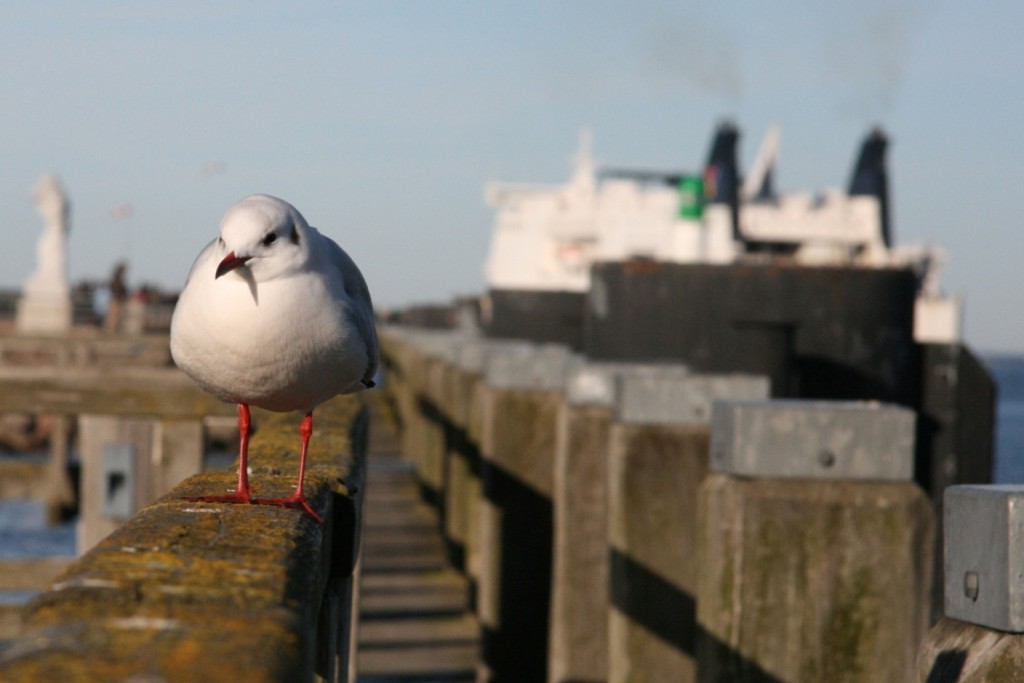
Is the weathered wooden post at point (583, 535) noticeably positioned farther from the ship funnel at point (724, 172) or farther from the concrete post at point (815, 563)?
the ship funnel at point (724, 172)

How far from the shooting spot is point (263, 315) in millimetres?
3145

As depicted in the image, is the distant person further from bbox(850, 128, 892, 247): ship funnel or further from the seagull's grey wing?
the seagull's grey wing

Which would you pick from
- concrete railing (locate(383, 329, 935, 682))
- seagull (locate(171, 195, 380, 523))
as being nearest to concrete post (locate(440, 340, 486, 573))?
concrete railing (locate(383, 329, 935, 682))

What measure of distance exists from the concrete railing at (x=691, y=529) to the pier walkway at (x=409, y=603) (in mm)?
707

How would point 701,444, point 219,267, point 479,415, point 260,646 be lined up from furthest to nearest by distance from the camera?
point 479,415, point 701,444, point 219,267, point 260,646

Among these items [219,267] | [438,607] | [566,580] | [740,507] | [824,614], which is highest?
[219,267]

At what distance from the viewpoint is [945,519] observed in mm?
2820

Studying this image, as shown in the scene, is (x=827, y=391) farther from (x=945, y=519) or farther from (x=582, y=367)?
(x=945, y=519)

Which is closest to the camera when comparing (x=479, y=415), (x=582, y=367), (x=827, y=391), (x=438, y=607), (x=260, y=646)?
(x=260, y=646)

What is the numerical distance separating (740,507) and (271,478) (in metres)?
1.06

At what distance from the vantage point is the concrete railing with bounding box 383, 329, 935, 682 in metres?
3.54

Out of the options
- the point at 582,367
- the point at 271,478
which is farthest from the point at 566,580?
the point at 271,478

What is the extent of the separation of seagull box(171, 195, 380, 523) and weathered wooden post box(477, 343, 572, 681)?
4482 millimetres

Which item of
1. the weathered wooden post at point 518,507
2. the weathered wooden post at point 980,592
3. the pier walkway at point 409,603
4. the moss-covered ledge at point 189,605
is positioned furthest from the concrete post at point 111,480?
the weathered wooden post at point 980,592
